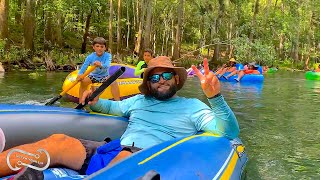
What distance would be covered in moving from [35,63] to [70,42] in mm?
9987

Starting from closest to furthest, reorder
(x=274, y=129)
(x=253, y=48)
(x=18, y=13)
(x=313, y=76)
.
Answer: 1. (x=274, y=129)
2. (x=253, y=48)
3. (x=313, y=76)
4. (x=18, y=13)

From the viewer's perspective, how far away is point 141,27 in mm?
23188

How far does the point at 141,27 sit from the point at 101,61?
17.0 m

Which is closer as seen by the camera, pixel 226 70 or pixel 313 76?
pixel 226 70

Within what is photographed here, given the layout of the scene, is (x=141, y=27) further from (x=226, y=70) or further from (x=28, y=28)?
(x=226, y=70)

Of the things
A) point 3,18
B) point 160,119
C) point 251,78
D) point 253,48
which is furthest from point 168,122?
point 3,18

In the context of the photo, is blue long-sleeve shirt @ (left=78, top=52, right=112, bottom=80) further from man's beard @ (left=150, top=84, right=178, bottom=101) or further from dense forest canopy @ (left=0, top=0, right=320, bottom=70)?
dense forest canopy @ (left=0, top=0, right=320, bottom=70)

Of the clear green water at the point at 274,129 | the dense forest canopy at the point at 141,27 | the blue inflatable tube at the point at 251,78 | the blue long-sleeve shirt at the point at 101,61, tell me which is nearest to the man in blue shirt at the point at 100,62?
the blue long-sleeve shirt at the point at 101,61

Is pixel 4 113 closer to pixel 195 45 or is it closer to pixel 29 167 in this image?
pixel 29 167

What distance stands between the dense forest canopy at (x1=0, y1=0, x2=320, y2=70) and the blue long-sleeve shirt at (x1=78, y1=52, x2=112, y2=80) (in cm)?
384

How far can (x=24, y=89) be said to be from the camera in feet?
30.9

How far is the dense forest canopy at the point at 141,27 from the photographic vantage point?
56.4 feet

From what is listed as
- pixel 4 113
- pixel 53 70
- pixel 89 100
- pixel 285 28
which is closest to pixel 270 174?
pixel 89 100

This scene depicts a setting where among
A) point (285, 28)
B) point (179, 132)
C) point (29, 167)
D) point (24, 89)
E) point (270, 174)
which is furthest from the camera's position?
point (285, 28)
